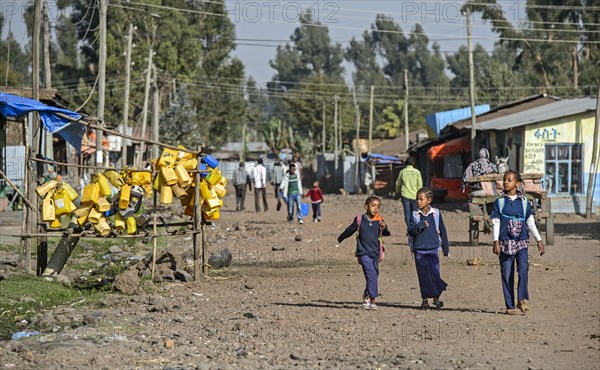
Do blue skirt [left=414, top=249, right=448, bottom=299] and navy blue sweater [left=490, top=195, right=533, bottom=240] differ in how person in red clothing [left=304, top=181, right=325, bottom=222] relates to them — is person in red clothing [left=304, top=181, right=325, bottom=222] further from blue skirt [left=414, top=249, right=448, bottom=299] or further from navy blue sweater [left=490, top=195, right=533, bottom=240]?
navy blue sweater [left=490, top=195, right=533, bottom=240]

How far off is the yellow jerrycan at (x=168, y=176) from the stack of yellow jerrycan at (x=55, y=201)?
136 centimetres

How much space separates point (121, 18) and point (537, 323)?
2213 inches

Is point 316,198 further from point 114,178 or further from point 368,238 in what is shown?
point 368,238

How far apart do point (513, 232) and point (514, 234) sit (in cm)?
3

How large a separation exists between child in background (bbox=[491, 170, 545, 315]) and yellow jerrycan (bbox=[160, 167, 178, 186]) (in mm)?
5226

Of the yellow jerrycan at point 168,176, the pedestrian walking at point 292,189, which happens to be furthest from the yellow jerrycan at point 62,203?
the pedestrian walking at point 292,189

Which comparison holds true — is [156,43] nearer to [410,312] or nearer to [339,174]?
[339,174]

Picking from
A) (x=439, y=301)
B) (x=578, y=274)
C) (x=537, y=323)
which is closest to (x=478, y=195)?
(x=578, y=274)

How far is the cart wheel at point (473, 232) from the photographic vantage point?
19734 mm

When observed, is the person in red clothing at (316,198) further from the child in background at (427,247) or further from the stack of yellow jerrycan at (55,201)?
the child in background at (427,247)

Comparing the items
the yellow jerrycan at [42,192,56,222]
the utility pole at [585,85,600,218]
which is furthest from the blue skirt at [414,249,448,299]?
the utility pole at [585,85,600,218]

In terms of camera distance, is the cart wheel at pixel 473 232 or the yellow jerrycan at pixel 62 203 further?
the cart wheel at pixel 473 232

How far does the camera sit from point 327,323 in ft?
34.9

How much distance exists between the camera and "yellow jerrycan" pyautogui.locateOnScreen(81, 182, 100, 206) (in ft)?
46.5
